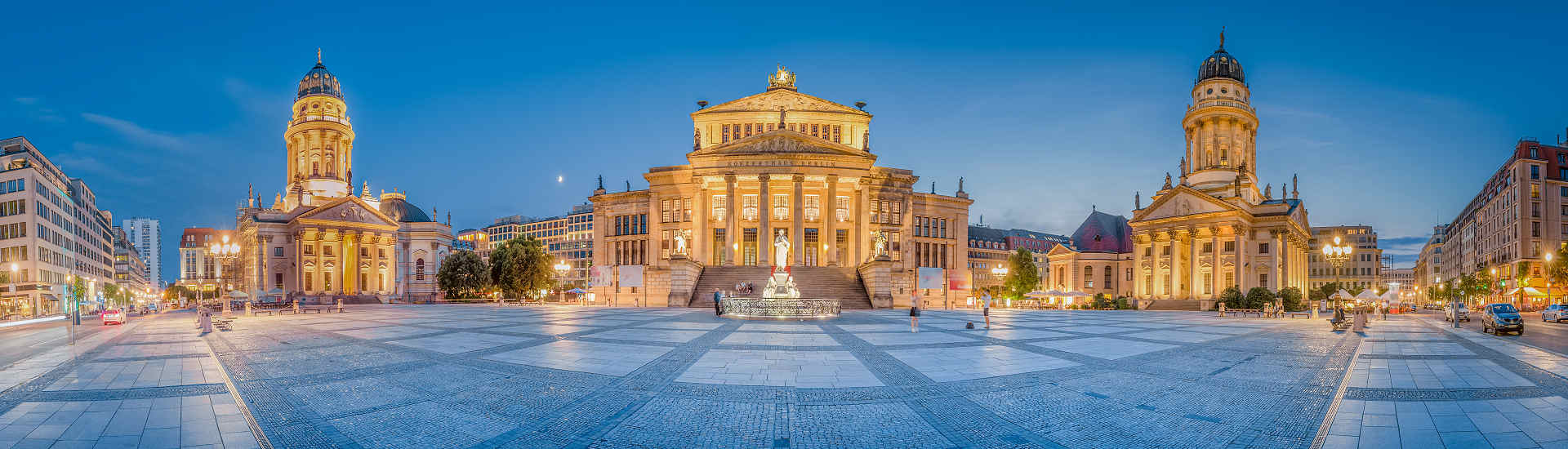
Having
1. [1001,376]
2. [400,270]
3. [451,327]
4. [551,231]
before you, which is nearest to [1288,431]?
[1001,376]

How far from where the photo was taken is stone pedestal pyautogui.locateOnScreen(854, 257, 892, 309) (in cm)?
4334

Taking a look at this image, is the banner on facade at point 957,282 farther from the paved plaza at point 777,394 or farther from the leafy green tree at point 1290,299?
the leafy green tree at point 1290,299

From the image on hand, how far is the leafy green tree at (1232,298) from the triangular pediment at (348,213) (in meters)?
85.9

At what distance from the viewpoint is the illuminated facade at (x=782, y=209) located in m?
50.3

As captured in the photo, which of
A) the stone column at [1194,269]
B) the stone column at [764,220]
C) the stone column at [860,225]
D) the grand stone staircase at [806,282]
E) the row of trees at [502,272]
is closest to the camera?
the grand stone staircase at [806,282]

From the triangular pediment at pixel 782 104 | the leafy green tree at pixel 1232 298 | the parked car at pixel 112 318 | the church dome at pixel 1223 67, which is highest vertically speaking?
the church dome at pixel 1223 67

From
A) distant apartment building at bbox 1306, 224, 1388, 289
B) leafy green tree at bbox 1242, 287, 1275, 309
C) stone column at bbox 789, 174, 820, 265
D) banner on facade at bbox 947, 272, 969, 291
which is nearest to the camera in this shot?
banner on facade at bbox 947, 272, 969, 291

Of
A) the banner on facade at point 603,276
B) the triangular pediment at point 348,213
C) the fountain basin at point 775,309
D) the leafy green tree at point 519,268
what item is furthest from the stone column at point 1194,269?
the triangular pediment at point 348,213

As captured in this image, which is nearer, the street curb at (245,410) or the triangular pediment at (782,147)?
the street curb at (245,410)

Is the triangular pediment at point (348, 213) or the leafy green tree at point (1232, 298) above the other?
the triangular pediment at point (348, 213)

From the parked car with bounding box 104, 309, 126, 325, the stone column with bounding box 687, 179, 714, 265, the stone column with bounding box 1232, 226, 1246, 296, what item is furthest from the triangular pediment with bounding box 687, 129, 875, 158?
the stone column with bounding box 1232, 226, 1246, 296

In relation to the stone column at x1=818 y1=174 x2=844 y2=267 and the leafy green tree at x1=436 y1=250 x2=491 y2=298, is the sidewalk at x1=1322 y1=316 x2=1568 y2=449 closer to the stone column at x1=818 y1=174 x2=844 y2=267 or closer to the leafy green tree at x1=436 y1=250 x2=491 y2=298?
the stone column at x1=818 y1=174 x2=844 y2=267

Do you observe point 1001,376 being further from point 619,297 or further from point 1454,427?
point 619,297

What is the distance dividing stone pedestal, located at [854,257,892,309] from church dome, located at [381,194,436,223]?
73.5 metres
